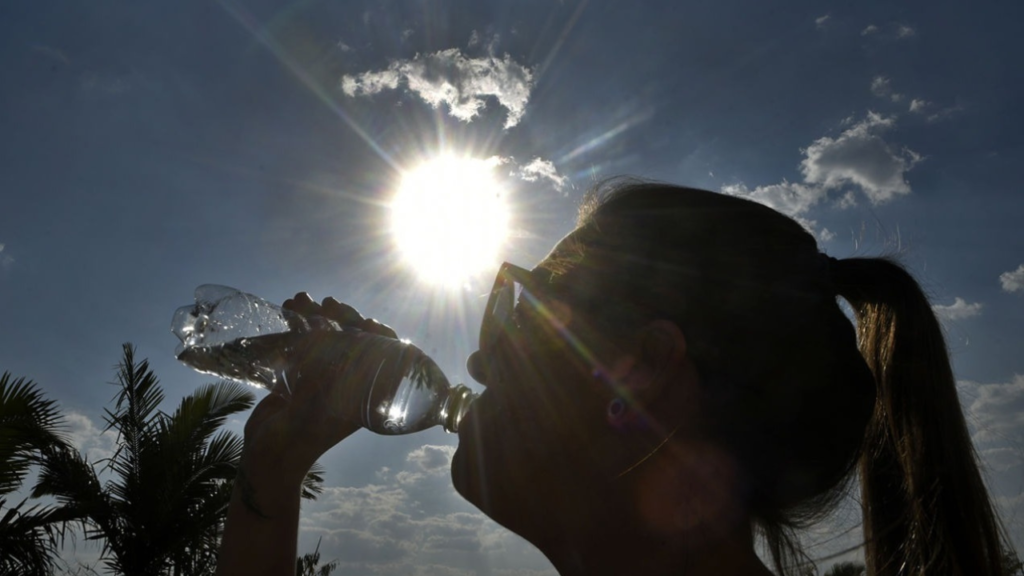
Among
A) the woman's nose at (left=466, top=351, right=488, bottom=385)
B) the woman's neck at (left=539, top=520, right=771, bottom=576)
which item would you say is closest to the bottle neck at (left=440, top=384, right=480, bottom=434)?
the woman's nose at (left=466, top=351, right=488, bottom=385)

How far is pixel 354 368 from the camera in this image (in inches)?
96.1

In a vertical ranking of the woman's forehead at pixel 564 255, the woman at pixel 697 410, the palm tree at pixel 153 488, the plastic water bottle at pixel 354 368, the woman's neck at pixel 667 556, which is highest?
the palm tree at pixel 153 488

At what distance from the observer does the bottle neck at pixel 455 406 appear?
2480mm

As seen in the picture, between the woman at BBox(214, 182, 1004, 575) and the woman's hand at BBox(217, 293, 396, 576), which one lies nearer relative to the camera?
the woman at BBox(214, 182, 1004, 575)

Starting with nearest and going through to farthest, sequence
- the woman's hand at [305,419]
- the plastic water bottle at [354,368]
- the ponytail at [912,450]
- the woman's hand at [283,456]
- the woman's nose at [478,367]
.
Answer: the ponytail at [912,450], the woman's nose at [478,367], the woman's hand at [283,456], the woman's hand at [305,419], the plastic water bottle at [354,368]

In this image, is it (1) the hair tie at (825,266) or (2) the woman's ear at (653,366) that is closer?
(2) the woman's ear at (653,366)

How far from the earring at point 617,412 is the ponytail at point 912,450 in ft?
2.53

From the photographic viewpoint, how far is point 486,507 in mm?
1530

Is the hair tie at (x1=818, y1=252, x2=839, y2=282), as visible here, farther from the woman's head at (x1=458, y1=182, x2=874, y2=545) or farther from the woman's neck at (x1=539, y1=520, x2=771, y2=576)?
the woman's neck at (x1=539, y1=520, x2=771, y2=576)

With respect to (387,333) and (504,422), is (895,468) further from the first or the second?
(387,333)

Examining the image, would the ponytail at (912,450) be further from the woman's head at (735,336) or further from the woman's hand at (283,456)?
the woman's hand at (283,456)

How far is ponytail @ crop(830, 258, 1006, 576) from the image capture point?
5.08 feet

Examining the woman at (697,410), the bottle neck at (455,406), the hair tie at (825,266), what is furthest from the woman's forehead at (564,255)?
the bottle neck at (455,406)

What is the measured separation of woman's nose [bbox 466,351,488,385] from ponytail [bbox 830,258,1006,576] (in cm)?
97
